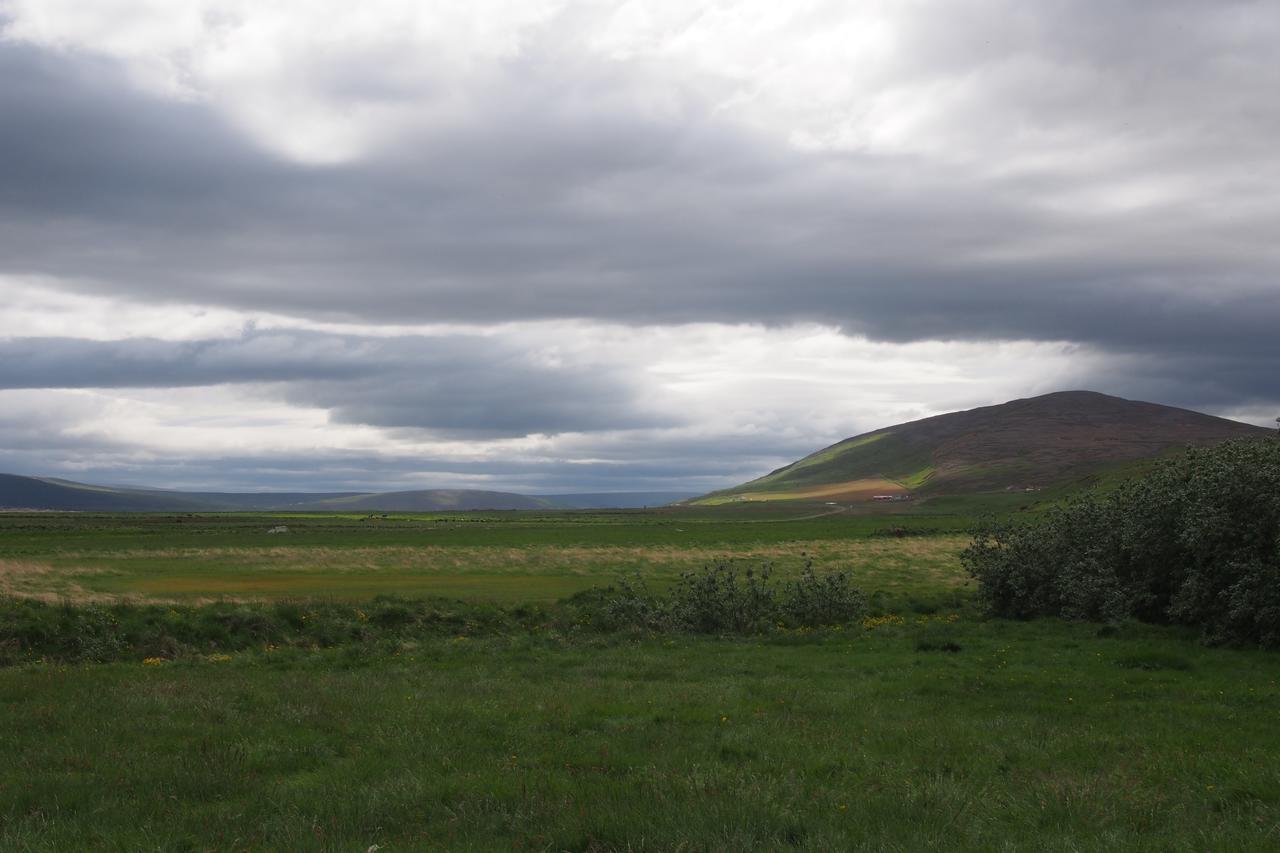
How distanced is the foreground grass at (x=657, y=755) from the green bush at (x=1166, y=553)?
2102 millimetres

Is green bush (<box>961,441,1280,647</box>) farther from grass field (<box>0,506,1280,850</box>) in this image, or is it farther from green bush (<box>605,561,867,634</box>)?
green bush (<box>605,561,867,634</box>)

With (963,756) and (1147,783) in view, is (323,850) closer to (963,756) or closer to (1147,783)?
(963,756)

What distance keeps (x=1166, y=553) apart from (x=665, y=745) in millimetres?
19927

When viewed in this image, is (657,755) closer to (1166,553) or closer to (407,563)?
(1166,553)

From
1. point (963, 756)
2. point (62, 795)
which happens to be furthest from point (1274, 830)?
point (62, 795)

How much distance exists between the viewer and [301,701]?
1596cm

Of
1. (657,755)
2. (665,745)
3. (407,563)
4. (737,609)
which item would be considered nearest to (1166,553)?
(737,609)

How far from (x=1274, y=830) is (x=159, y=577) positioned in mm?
55277

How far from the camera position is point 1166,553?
2586 cm

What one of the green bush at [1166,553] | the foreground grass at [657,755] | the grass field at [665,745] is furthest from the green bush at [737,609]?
the foreground grass at [657,755]

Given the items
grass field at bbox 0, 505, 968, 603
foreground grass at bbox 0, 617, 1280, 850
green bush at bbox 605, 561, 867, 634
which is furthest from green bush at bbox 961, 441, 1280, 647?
grass field at bbox 0, 505, 968, 603

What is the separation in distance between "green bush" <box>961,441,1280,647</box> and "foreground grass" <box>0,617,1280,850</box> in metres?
2.10

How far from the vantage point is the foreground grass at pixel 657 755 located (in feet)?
27.1

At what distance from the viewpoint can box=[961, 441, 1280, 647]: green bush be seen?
22141mm
